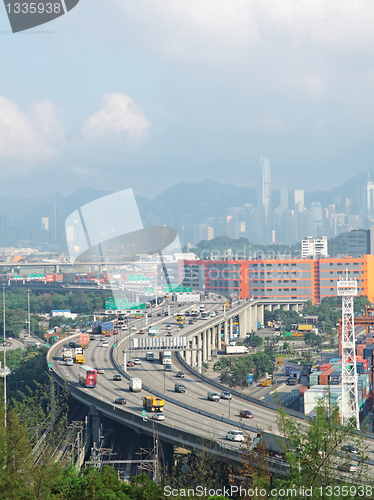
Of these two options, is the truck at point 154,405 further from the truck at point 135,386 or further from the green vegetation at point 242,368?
the green vegetation at point 242,368

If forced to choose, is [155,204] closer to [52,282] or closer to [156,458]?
[52,282]

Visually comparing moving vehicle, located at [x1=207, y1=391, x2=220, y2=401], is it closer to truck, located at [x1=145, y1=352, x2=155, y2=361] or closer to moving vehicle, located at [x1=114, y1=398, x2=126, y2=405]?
moving vehicle, located at [x1=114, y1=398, x2=126, y2=405]

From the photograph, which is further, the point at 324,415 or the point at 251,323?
the point at 251,323

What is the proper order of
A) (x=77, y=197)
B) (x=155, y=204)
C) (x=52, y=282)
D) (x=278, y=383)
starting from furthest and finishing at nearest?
(x=155, y=204) < (x=77, y=197) < (x=52, y=282) < (x=278, y=383)

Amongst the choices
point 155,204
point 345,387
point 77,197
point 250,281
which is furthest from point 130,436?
point 155,204

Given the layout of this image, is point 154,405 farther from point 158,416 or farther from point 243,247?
point 243,247
